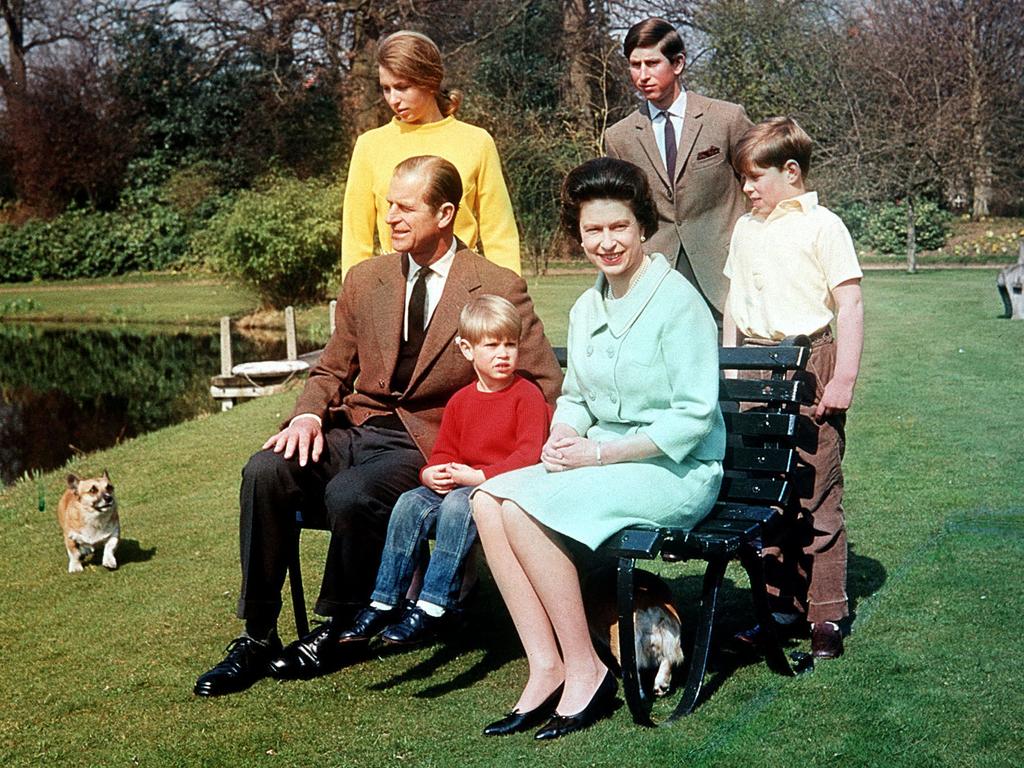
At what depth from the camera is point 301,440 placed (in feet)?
13.4

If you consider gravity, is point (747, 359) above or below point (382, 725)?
above

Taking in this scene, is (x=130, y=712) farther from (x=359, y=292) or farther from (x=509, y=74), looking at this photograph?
(x=509, y=74)

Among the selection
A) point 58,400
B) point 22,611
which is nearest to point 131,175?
point 58,400

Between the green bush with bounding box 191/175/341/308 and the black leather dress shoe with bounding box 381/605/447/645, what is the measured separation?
61.0 feet

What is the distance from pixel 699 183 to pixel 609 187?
164 cm

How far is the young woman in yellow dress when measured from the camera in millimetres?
Result: 4996

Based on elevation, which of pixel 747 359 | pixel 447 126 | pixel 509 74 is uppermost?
pixel 509 74

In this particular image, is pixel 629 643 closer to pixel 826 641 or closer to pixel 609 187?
pixel 826 641

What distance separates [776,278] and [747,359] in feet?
1.01

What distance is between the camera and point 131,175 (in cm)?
3366

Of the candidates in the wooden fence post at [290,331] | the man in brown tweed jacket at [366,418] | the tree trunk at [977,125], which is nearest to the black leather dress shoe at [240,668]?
the man in brown tweed jacket at [366,418]

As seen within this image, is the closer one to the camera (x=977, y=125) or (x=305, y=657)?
(x=305, y=657)

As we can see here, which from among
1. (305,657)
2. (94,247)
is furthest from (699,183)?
(94,247)

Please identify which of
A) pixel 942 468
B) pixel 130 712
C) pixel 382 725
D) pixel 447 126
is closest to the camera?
pixel 382 725
